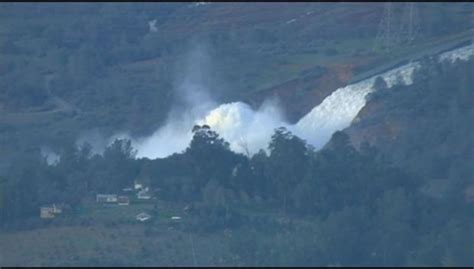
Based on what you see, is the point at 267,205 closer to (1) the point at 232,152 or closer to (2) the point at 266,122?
(1) the point at 232,152

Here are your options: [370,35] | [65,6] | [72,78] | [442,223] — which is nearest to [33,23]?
[65,6]

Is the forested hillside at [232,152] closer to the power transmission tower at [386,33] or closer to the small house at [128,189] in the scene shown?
the small house at [128,189]

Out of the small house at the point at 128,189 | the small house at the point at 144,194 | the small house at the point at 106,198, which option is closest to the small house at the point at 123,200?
the small house at the point at 106,198

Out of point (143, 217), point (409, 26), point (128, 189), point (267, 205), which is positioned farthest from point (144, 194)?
point (409, 26)

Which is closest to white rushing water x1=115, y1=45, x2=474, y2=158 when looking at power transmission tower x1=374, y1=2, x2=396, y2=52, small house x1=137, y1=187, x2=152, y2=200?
power transmission tower x1=374, y1=2, x2=396, y2=52

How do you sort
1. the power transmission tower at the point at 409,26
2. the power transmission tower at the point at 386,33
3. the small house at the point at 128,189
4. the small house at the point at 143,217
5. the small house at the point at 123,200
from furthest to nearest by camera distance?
the power transmission tower at the point at 409,26, the power transmission tower at the point at 386,33, the small house at the point at 128,189, the small house at the point at 123,200, the small house at the point at 143,217

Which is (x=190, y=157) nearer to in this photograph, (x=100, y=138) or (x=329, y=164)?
(x=329, y=164)
